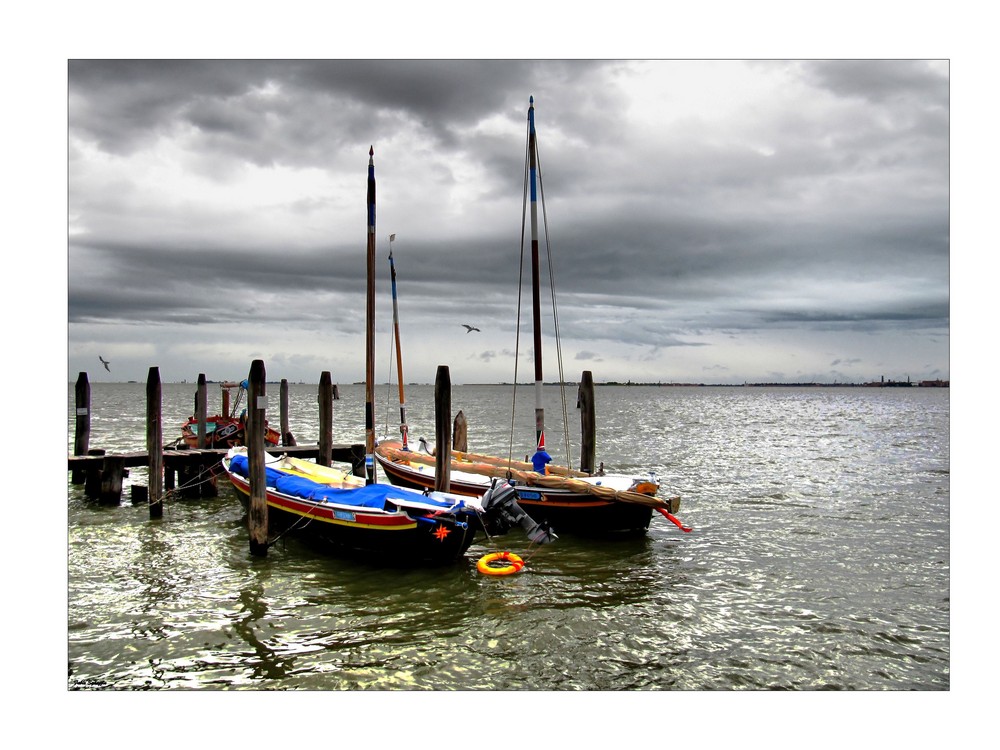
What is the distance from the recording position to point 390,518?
12680mm

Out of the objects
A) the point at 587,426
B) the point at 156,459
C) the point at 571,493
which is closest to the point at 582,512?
the point at 571,493

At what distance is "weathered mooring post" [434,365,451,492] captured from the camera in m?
15.1

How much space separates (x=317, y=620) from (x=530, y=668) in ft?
11.2

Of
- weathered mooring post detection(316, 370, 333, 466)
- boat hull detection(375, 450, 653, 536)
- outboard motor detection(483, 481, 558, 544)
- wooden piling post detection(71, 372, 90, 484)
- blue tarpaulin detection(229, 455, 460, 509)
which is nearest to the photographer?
outboard motor detection(483, 481, 558, 544)

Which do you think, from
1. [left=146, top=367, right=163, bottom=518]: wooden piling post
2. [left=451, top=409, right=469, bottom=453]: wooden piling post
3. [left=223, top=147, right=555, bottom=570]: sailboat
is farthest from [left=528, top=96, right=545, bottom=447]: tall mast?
[left=146, top=367, right=163, bottom=518]: wooden piling post

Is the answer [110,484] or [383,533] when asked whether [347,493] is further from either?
[110,484]

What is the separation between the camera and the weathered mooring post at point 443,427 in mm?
15141

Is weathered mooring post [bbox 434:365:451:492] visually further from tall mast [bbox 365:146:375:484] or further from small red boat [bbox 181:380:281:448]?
small red boat [bbox 181:380:281:448]

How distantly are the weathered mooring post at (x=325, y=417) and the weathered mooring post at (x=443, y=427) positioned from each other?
595 cm

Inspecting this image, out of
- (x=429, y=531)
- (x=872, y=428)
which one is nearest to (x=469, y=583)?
(x=429, y=531)

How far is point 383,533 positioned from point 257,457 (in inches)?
116

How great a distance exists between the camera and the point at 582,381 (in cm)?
1984

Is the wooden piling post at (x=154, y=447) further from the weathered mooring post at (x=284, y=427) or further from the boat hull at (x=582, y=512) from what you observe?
the weathered mooring post at (x=284, y=427)

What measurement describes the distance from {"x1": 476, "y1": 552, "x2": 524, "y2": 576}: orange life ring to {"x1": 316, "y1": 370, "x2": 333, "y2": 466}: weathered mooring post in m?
9.20
